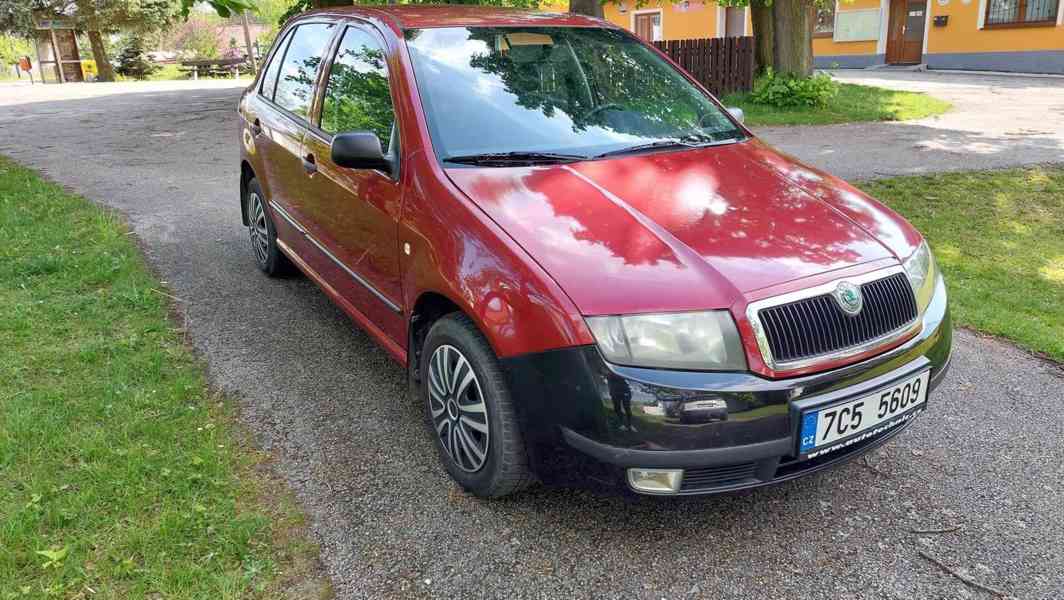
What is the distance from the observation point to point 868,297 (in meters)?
2.64

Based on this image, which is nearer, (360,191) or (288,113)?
(360,191)

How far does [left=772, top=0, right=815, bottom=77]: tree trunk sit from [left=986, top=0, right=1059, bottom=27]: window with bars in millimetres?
13096

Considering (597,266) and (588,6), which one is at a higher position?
(588,6)

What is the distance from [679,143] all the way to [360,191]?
1.45 m

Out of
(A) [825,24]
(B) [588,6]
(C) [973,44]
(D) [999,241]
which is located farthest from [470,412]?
(A) [825,24]

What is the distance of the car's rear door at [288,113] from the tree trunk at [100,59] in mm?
32508

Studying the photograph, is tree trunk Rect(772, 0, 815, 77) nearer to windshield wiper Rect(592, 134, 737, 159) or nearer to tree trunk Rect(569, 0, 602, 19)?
tree trunk Rect(569, 0, 602, 19)

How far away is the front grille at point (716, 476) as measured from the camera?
8.12 feet

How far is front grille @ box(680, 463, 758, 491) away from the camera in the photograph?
2475 mm

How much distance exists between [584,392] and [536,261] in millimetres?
450

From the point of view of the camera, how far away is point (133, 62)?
3538 centimetres

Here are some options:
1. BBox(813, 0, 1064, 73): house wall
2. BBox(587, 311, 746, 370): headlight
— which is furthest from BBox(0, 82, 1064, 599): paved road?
BBox(813, 0, 1064, 73): house wall

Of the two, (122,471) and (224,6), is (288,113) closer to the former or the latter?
(122,471)

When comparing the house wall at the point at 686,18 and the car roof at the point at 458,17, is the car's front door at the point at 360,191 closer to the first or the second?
the car roof at the point at 458,17
